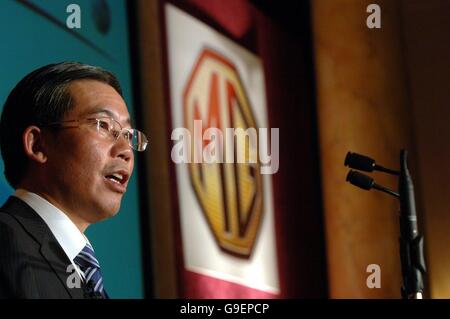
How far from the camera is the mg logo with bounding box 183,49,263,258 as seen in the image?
2.96m

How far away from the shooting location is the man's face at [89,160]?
172 cm

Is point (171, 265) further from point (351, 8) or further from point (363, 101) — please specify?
point (351, 8)

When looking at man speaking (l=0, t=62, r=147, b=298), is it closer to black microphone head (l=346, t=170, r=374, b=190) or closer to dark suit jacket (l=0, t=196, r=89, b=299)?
dark suit jacket (l=0, t=196, r=89, b=299)

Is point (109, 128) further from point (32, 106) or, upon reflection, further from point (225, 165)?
point (225, 165)

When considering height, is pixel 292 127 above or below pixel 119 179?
above

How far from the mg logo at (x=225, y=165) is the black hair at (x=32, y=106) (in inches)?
43.7

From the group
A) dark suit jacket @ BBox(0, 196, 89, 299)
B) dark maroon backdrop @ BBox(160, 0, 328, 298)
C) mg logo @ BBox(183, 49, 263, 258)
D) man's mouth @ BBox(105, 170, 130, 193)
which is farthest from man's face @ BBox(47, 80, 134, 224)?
dark maroon backdrop @ BBox(160, 0, 328, 298)

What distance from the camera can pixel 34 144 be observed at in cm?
173

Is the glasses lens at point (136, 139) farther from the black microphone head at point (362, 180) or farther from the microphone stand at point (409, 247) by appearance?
the microphone stand at point (409, 247)

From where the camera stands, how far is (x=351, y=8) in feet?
11.3

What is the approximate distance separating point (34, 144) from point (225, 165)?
1.36 metres

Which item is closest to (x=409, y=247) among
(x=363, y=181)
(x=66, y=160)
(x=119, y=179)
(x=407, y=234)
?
(x=407, y=234)

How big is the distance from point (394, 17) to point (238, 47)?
649 millimetres

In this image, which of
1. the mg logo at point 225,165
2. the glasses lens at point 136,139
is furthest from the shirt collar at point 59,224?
the mg logo at point 225,165
